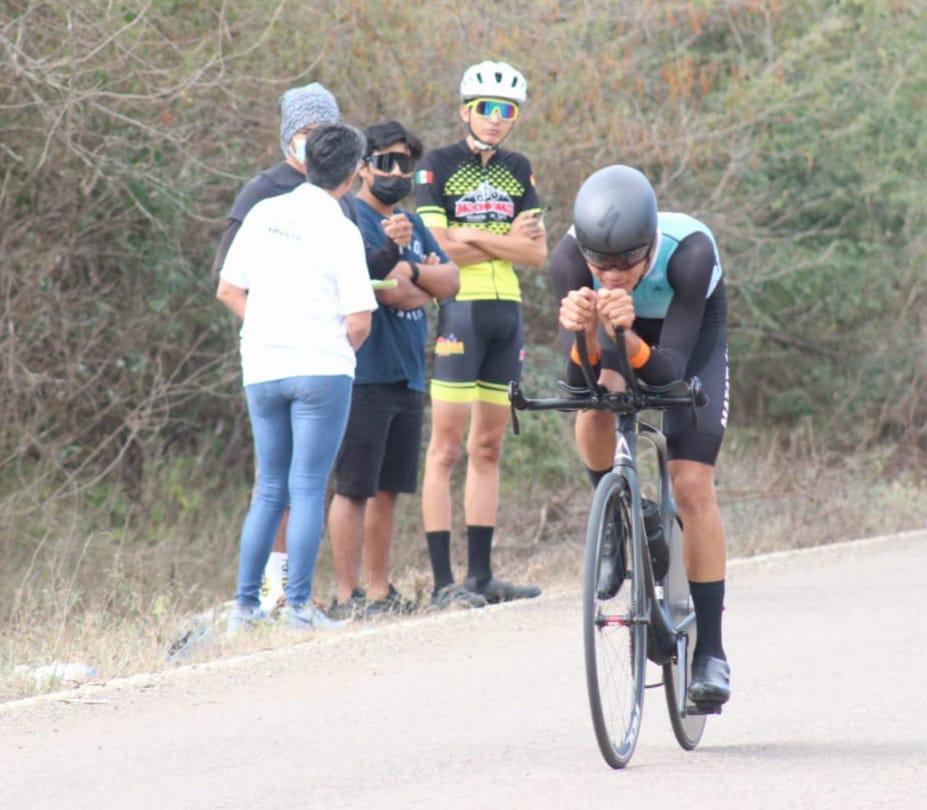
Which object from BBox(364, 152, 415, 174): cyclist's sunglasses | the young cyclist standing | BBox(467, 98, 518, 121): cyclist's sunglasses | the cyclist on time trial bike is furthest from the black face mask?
the cyclist on time trial bike

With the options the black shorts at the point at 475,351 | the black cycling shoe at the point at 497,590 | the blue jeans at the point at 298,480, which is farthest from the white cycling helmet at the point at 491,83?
the black cycling shoe at the point at 497,590

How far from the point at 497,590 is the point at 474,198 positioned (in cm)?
196

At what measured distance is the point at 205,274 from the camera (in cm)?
1470

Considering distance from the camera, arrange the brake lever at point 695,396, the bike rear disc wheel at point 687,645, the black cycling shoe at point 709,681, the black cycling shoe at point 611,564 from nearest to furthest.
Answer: the black cycling shoe at point 611,564, the brake lever at point 695,396, the bike rear disc wheel at point 687,645, the black cycling shoe at point 709,681

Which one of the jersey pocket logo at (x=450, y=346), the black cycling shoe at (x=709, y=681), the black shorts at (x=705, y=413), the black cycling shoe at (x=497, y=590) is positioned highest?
the black shorts at (x=705, y=413)

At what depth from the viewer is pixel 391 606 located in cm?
1013

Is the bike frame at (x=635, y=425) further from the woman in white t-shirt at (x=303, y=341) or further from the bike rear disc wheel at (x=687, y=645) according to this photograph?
the woman in white t-shirt at (x=303, y=341)

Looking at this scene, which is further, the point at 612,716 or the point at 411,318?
the point at 411,318

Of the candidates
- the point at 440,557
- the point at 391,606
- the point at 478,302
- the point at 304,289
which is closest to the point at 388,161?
the point at 478,302

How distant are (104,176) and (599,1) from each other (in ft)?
14.6

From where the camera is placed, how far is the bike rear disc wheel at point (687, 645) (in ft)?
22.3

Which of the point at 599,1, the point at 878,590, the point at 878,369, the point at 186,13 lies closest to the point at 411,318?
the point at 878,590

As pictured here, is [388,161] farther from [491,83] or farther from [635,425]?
[635,425]

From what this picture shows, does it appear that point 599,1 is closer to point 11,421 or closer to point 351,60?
point 351,60
